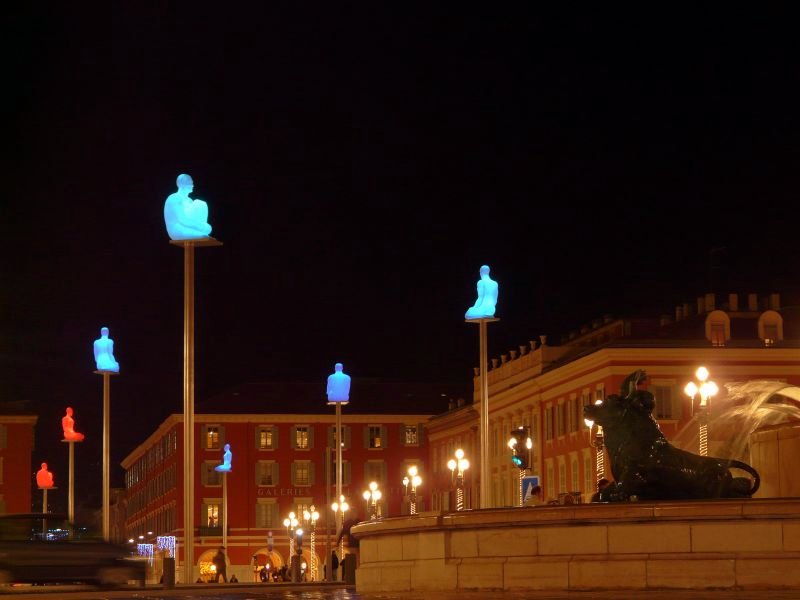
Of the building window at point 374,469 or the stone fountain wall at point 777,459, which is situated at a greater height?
the building window at point 374,469

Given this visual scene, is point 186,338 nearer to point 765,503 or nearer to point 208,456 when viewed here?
point 765,503

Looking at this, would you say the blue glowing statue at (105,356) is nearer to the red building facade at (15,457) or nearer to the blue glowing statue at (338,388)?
the blue glowing statue at (338,388)

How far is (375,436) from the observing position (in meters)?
125

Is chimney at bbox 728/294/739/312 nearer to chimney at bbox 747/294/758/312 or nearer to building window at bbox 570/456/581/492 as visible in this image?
chimney at bbox 747/294/758/312

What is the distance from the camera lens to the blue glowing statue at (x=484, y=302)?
1673 inches

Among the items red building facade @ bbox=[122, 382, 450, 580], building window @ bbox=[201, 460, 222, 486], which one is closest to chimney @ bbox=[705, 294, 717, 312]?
red building facade @ bbox=[122, 382, 450, 580]

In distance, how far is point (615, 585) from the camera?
Result: 19312mm

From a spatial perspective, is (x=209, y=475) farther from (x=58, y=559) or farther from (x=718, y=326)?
(x=58, y=559)

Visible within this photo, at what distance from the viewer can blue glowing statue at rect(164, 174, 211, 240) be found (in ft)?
111

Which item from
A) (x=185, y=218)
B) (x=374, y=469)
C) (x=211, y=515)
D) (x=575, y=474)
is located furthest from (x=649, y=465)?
(x=374, y=469)

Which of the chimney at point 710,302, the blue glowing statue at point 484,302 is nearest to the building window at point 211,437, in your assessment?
the chimney at point 710,302

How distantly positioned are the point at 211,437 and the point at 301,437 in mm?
6853

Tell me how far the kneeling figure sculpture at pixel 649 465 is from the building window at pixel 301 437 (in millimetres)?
100084

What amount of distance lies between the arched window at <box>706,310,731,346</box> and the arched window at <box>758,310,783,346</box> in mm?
1479
